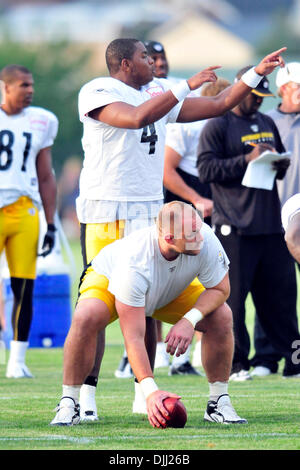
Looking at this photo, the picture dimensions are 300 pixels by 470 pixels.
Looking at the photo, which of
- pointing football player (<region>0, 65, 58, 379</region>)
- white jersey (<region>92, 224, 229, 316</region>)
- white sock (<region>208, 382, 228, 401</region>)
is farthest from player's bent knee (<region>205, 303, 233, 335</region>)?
pointing football player (<region>0, 65, 58, 379</region>)

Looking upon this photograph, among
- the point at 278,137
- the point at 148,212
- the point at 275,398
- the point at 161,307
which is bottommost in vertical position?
the point at 275,398

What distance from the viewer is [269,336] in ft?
26.7

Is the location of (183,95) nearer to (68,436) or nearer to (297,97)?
(68,436)

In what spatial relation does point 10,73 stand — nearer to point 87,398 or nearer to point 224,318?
point 87,398

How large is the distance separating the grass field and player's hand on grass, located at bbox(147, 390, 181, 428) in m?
0.06

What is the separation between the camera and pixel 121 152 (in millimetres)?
6223

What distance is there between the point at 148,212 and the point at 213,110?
0.67m

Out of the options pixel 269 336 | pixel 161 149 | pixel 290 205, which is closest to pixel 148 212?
pixel 161 149

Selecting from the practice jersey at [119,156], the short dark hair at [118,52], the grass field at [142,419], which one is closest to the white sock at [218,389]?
the grass field at [142,419]

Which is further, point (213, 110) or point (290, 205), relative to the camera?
point (213, 110)

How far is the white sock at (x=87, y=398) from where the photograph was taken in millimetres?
5859

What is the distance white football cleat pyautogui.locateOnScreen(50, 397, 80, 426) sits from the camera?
5547 mm

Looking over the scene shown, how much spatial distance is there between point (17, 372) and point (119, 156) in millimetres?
2466

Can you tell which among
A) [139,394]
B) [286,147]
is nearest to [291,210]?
[139,394]
